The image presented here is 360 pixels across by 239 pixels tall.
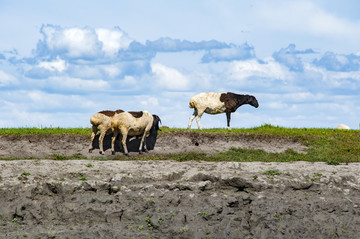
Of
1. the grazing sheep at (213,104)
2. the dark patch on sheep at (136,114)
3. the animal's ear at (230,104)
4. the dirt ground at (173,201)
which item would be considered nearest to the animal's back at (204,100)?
the grazing sheep at (213,104)

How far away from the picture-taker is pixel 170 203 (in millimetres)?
16359

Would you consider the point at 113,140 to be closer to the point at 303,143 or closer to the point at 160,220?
the point at 160,220

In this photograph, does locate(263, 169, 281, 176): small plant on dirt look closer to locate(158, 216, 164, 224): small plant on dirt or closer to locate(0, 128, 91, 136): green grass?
locate(158, 216, 164, 224): small plant on dirt

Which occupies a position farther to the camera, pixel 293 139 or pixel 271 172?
pixel 293 139

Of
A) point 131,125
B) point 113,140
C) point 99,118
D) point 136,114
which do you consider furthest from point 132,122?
point 99,118

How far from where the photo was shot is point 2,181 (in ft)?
54.6

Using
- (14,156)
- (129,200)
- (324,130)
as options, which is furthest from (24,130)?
(324,130)

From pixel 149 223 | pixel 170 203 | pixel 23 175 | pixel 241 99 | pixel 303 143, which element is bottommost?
pixel 149 223

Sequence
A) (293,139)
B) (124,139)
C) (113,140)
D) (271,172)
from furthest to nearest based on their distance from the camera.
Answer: (293,139)
(113,140)
(124,139)
(271,172)

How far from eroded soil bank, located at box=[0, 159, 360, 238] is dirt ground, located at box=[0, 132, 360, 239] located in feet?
0.09

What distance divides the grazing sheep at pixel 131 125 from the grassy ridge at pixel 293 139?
137 cm

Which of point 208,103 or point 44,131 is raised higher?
point 208,103

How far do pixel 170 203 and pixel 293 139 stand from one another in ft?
41.1

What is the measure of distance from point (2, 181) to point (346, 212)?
1053 centimetres
